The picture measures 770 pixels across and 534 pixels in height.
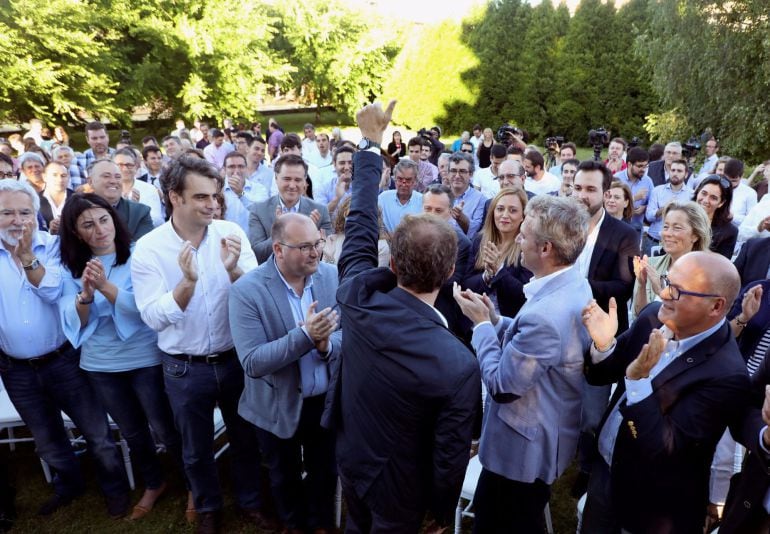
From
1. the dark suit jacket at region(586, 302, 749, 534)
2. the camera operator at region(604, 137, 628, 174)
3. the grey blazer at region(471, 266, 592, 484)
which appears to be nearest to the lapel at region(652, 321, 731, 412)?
the dark suit jacket at region(586, 302, 749, 534)

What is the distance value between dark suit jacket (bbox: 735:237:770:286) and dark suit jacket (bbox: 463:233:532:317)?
4.31 ft

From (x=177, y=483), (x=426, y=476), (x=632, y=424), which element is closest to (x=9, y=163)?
(x=177, y=483)

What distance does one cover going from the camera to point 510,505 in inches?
95.6

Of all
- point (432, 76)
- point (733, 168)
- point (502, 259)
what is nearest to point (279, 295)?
point (502, 259)

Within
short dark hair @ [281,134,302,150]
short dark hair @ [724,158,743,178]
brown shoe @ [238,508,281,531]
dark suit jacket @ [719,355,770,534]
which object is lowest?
brown shoe @ [238,508,281,531]

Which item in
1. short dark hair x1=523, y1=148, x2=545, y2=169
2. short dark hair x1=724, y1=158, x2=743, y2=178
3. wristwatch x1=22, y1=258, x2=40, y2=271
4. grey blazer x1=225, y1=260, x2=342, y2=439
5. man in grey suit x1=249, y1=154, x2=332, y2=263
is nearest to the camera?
grey blazer x1=225, y1=260, x2=342, y2=439

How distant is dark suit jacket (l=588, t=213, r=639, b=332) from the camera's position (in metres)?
3.47

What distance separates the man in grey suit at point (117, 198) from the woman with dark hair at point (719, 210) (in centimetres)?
440

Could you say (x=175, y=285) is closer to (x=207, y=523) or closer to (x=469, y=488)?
(x=207, y=523)

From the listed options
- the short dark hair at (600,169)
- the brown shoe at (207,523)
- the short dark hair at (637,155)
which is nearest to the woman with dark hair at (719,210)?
the short dark hair at (600,169)

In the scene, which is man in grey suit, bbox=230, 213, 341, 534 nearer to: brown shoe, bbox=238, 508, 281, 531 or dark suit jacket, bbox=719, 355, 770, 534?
brown shoe, bbox=238, 508, 281, 531

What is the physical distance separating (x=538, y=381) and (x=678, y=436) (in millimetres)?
532

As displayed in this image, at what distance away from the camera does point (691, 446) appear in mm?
1941

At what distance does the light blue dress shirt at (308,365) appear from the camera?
9.14 feet
